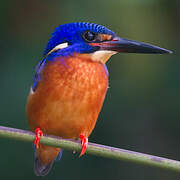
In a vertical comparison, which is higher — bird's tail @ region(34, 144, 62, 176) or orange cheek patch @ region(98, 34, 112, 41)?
orange cheek patch @ region(98, 34, 112, 41)

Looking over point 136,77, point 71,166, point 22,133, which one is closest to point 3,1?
point 136,77

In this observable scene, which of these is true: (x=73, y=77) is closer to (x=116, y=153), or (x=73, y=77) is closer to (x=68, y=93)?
(x=68, y=93)

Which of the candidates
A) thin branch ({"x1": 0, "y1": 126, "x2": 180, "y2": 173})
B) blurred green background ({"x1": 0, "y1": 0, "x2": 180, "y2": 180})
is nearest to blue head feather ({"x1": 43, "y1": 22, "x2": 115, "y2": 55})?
thin branch ({"x1": 0, "y1": 126, "x2": 180, "y2": 173})

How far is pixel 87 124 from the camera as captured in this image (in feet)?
7.24

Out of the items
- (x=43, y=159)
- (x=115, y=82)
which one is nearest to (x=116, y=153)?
(x=43, y=159)

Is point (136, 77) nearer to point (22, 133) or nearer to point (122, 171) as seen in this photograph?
point (122, 171)

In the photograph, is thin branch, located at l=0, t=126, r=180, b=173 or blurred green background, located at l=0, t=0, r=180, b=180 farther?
blurred green background, located at l=0, t=0, r=180, b=180

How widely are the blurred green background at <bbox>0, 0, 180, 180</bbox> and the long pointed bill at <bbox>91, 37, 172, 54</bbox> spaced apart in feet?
3.18

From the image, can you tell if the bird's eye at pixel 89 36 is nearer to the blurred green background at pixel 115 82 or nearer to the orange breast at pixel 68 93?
the orange breast at pixel 68 93

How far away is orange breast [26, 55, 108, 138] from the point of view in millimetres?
2029

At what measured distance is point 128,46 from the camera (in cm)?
194

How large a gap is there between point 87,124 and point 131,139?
1.37m

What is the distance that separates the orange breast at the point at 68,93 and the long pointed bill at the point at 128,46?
0.13m

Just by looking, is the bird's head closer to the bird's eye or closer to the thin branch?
the bird's eye
